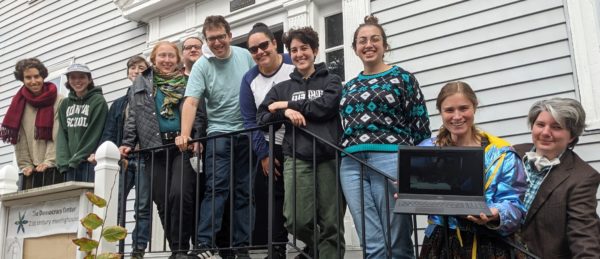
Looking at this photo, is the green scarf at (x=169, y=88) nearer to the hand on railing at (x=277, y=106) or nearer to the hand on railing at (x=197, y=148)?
the hand on railing at (x=197, y=148)

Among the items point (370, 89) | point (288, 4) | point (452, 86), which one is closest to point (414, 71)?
point (288, 4)

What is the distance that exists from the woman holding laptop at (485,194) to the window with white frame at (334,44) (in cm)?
278

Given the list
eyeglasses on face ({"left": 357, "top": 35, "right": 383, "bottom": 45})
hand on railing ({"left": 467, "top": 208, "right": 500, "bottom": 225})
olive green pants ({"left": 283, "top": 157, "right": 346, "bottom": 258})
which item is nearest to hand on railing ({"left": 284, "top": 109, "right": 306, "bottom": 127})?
olive green pants ({"left": 283, "top": 157, "right": 346, "bottom": 258})

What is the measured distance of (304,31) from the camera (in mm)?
3275

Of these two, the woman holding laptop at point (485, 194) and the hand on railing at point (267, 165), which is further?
the hand on railing at point (267, 165)

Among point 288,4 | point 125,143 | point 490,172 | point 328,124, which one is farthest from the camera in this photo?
point 288,4

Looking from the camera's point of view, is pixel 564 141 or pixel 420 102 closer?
pixel 564 141

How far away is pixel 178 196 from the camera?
3635mm

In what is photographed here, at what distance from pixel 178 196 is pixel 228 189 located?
1.12ft

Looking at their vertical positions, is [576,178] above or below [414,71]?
below

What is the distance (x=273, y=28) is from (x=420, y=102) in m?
3.04

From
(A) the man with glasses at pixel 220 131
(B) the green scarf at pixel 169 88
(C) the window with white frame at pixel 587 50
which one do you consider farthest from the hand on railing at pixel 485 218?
(B) the green scarf at pixel 169 88

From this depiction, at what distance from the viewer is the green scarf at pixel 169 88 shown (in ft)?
13.0

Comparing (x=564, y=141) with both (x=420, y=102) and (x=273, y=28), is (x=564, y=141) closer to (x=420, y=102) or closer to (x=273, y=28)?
(x=420, y=102)
